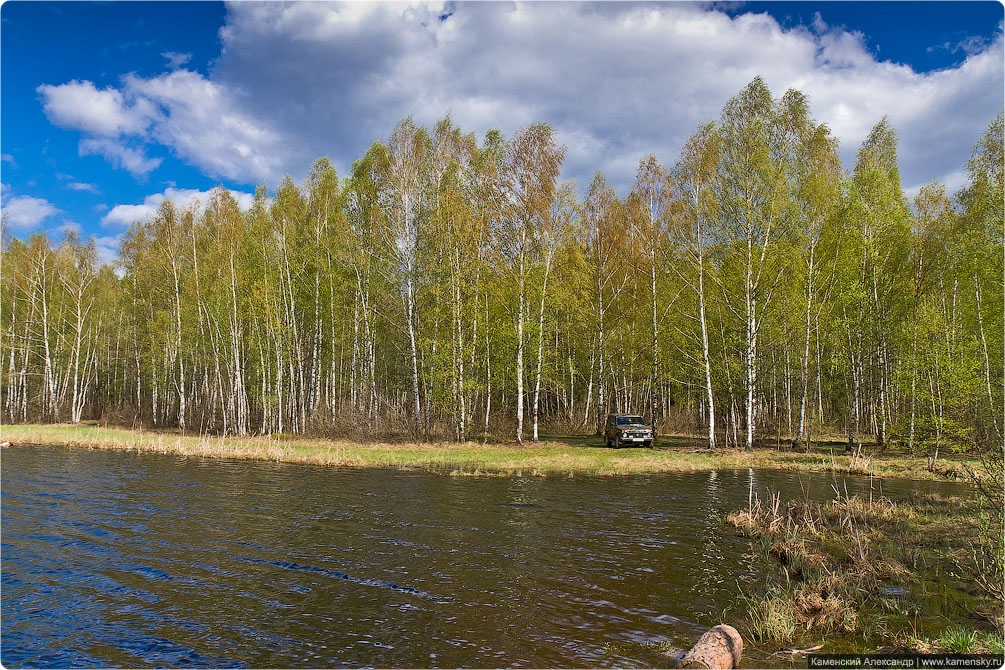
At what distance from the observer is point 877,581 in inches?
352

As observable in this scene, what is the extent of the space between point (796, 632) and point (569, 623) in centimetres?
320

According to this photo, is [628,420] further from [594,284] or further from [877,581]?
[877,581]

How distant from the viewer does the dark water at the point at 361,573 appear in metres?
7.25

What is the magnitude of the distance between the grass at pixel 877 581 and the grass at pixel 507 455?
955cm

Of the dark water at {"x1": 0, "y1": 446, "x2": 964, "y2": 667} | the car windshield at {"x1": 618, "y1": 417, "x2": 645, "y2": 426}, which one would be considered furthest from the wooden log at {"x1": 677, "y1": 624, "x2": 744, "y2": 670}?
the car windshield at {"x1": 618, "y1": 417, "x2": 645, "y2": 426}

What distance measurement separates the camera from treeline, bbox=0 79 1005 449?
92.9ft

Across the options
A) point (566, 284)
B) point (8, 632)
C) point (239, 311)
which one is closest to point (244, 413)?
point (239, 311)

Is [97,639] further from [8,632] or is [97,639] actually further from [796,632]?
[796,632]

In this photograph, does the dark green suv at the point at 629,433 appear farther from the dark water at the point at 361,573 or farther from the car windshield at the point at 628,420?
the dark water at the point at 361,573

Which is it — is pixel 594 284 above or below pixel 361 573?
above

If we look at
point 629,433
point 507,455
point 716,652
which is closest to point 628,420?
point 629,433

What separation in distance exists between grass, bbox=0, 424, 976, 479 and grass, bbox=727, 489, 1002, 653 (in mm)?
9548

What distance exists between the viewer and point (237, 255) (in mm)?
36906

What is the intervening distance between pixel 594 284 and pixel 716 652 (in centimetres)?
3254
